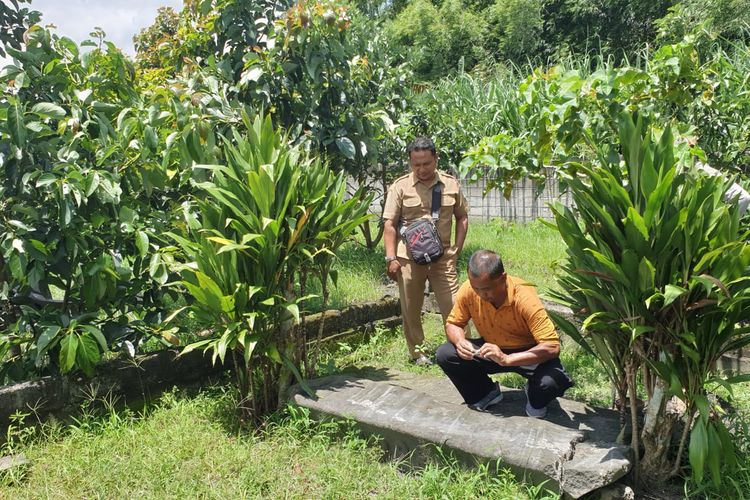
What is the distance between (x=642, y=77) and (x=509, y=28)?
1909 centimetres

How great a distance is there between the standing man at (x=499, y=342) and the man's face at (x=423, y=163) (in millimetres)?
1307

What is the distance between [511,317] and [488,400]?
1.66ft

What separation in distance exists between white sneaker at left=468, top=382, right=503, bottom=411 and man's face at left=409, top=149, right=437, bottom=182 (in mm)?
1713

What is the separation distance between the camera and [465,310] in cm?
379

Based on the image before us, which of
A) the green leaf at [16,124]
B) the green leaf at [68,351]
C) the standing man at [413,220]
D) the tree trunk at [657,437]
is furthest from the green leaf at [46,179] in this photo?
the tree trunk at [657,437]

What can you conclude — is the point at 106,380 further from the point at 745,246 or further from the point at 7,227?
the point at 745,246

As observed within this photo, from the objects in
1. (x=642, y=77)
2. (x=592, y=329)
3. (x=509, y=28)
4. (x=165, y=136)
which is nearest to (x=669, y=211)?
(x=592, y=329)

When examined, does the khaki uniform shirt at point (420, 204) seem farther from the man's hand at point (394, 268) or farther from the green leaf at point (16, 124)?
the green leaf at point (16, 124)

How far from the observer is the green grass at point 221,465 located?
318 cm

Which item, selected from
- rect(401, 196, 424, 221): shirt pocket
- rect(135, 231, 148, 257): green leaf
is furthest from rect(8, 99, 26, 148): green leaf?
rect(401, 196, 424, 221): shirt pocket

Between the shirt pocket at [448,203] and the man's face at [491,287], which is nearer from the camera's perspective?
the man's face at [491,287]

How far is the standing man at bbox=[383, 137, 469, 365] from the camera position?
16.1 ft

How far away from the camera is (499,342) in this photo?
3705mm

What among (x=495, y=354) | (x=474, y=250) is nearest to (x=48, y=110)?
(x=495, y=354)
